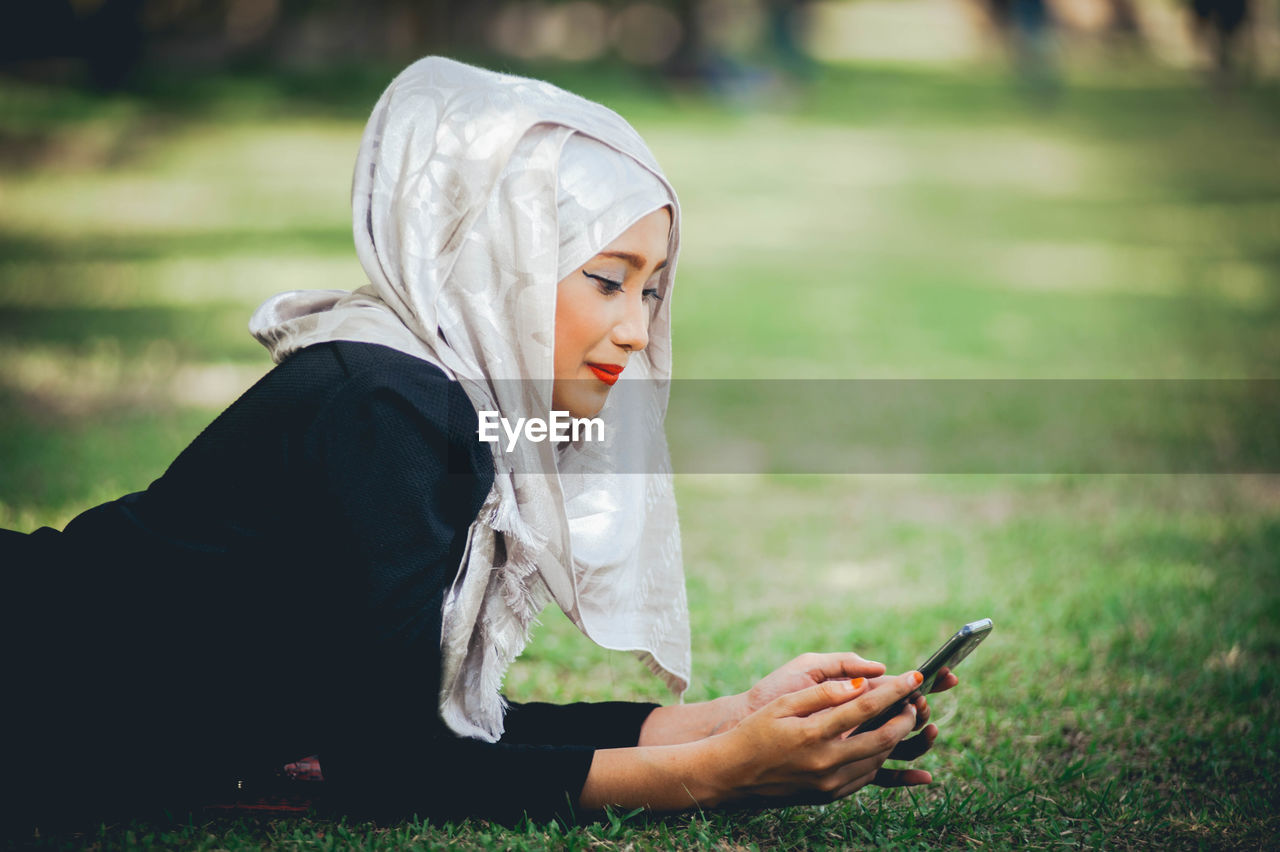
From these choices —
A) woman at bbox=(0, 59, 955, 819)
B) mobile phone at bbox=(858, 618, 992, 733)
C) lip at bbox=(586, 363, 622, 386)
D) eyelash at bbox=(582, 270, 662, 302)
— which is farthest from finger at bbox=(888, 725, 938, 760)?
eyelash at bbox=(582, 270, 662, 302)

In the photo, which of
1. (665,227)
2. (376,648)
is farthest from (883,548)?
(376,648)

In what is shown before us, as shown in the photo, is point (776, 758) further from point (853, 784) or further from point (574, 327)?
point (574, 327)

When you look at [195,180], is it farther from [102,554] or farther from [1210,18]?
[1210,18]

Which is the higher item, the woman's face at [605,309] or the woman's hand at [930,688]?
the woman's face at [605,309]

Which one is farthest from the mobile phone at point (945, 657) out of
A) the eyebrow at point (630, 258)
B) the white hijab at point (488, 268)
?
the eyebrow at point (630, 258)

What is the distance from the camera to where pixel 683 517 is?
16.5ft

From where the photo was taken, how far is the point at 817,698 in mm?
2143

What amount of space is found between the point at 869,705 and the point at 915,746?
13.7 inches

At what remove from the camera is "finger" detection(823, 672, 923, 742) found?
210cm

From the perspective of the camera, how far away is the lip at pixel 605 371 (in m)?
2.40

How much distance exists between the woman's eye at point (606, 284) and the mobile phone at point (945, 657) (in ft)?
2.93

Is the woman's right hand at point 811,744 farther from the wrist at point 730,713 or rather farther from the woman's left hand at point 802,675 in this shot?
the wrist at point 730,713

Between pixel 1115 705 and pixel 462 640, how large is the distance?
192cm

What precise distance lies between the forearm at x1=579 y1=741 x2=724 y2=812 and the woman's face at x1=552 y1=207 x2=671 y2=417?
0.69 meters
